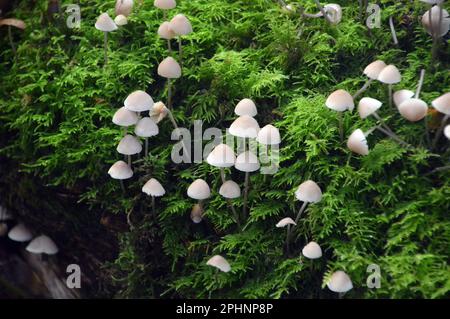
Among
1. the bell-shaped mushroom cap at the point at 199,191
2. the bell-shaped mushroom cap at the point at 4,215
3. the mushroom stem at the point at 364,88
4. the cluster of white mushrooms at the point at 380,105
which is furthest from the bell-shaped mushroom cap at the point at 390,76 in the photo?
the bell-shaped mushroom cap at the point at 4,215

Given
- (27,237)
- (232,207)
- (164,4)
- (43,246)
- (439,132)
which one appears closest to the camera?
(439,132)

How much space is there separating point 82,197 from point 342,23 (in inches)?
56.8

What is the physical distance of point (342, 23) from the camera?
2.39 m

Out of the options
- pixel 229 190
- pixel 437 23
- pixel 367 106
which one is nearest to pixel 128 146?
pixel 229 190

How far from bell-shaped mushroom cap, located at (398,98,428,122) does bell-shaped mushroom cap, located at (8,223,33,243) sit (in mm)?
2024

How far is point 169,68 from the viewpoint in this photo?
87.4 inches

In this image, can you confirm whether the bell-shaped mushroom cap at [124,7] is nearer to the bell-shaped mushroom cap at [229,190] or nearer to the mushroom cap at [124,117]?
the mushroom cap at [124,117]

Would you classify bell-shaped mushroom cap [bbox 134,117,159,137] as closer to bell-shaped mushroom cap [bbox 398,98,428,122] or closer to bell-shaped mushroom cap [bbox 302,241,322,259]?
bell-shaped mushroom cap [bbox 302,241,322,259]

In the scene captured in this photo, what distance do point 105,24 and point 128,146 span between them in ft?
1.92

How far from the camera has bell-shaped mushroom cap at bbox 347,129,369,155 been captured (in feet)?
6.48

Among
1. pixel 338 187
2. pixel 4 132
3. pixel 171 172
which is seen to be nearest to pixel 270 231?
pixel 338 187

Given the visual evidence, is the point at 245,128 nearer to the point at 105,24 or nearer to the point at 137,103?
the point at 137,103

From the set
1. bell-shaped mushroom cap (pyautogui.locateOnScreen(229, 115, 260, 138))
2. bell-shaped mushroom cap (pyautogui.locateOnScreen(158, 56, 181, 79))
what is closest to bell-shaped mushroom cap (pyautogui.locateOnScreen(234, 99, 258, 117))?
bell-shaped mushroom cap (pyautogui.locateOnScreen(229, 115, 260, 138))

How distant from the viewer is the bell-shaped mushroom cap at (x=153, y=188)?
212 centimetres
